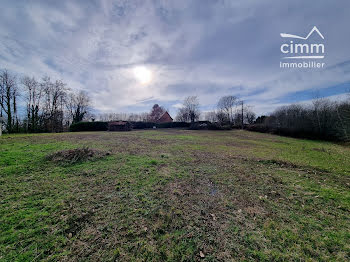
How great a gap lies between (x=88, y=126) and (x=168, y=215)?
27.8m

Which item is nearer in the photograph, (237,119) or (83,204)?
(83,204)

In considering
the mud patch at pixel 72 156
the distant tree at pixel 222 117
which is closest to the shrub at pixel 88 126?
the mud patch at pixel 72 156

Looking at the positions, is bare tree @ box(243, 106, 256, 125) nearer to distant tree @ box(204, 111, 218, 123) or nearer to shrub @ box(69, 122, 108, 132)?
distant tree @ box(204, 111, 218, 123)

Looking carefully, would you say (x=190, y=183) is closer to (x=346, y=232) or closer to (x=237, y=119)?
(x=346, y=232)

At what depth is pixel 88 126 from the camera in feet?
79.7

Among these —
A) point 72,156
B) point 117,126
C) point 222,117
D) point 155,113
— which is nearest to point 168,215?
point 72,156

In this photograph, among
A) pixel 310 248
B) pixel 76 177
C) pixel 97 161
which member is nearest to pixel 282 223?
pixel 310 248

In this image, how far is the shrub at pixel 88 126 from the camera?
24.0 m

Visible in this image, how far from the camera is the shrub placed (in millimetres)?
24047

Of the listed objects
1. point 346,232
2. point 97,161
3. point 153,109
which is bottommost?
point 346,232

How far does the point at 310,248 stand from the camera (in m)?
1.85

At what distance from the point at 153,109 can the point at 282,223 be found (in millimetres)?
43305

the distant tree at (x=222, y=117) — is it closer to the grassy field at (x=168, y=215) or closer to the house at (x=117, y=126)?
the house at (x=117, y=126)

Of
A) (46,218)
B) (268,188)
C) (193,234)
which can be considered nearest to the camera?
(193,234)
